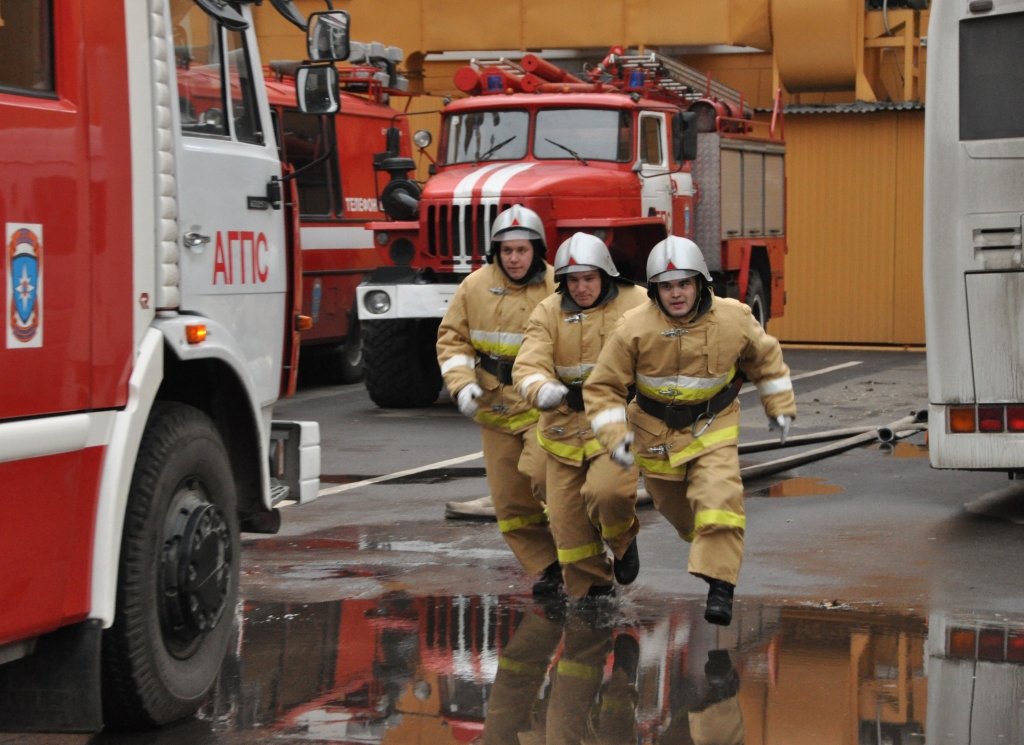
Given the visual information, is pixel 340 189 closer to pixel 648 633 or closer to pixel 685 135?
pixel 685 135

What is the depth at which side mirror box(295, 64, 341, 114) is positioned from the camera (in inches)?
260

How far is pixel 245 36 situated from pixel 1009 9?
4.21 m

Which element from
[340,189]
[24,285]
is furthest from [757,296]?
[24,285]

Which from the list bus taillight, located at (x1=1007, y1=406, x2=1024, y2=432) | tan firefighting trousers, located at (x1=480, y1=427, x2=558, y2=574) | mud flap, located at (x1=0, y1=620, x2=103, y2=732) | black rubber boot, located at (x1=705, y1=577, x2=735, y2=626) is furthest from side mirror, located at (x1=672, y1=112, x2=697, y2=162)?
mud flap, located at (x1=0, y1=620, x2=103, y2=732)

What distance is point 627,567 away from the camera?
7734mm

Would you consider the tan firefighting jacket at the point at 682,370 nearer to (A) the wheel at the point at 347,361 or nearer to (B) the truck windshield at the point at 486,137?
(B) the truck windshield at the point at 486,137

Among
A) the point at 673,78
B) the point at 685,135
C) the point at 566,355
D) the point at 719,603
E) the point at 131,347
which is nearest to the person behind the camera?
the point at 131,347

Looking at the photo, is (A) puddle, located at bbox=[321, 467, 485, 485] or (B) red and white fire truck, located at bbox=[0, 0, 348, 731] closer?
(B) red and white fire truck, located at bbox=[0, 0, 348, 731]

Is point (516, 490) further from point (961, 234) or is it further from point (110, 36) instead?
point (110, 36)

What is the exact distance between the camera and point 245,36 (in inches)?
256

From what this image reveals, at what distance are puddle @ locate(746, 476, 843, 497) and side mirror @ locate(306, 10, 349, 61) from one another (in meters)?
5.11

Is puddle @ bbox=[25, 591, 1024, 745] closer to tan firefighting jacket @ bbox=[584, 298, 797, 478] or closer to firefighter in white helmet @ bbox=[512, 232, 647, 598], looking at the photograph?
firefighter in white helmet @ bbox=[512, 232, 647, 598]

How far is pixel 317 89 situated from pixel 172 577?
2.04 m

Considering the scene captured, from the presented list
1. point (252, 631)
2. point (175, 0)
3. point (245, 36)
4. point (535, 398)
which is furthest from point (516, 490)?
point (175, 0)
